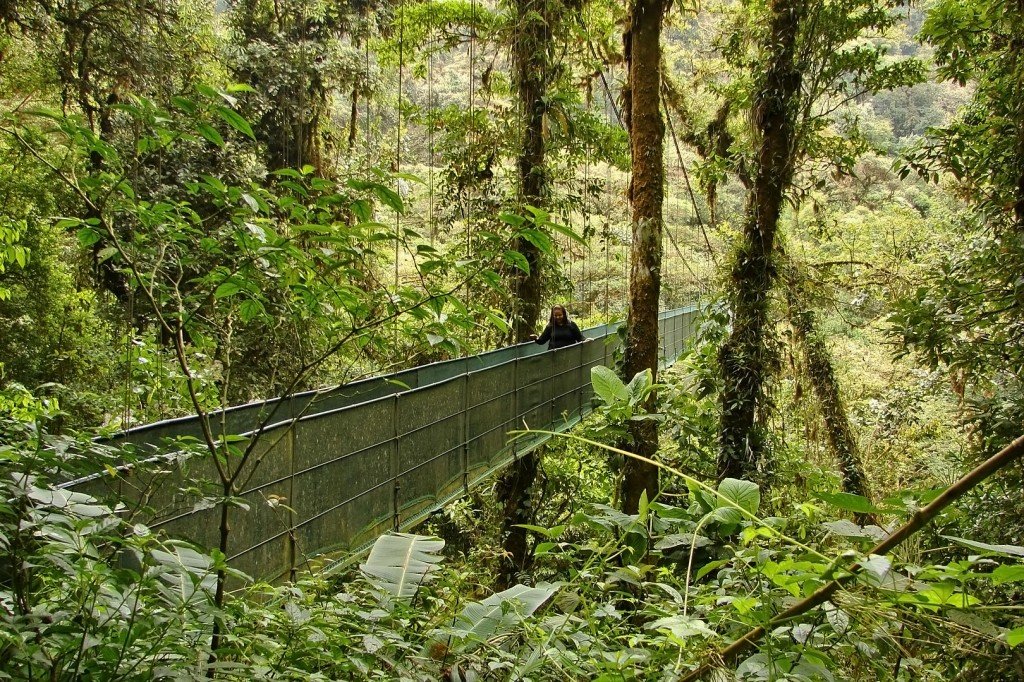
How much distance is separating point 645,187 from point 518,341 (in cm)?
257

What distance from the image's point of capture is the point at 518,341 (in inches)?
286

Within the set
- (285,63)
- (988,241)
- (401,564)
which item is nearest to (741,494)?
(401,564)

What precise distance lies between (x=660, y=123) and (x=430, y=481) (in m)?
2.98

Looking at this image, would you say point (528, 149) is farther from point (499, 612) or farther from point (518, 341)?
point (499, 612)

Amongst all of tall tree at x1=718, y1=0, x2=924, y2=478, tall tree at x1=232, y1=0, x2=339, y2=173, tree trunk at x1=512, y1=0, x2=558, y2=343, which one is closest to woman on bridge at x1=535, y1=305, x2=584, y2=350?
tree trunk at x1=512, y1=0, x2=558, y2=343

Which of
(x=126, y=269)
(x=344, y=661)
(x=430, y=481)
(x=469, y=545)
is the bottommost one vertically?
(x=469, y=545)

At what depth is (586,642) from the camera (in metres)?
1.15

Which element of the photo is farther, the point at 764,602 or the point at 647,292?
the point at 647,292

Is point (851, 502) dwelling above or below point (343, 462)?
above

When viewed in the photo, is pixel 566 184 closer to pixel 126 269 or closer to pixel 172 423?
pixel 172 423

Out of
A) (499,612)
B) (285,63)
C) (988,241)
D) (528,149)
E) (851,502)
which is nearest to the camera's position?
(851,502)

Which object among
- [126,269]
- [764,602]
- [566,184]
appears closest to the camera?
[764,602]

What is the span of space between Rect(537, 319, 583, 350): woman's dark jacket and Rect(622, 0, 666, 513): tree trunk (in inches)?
64.6

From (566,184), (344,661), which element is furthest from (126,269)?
(566,184)
